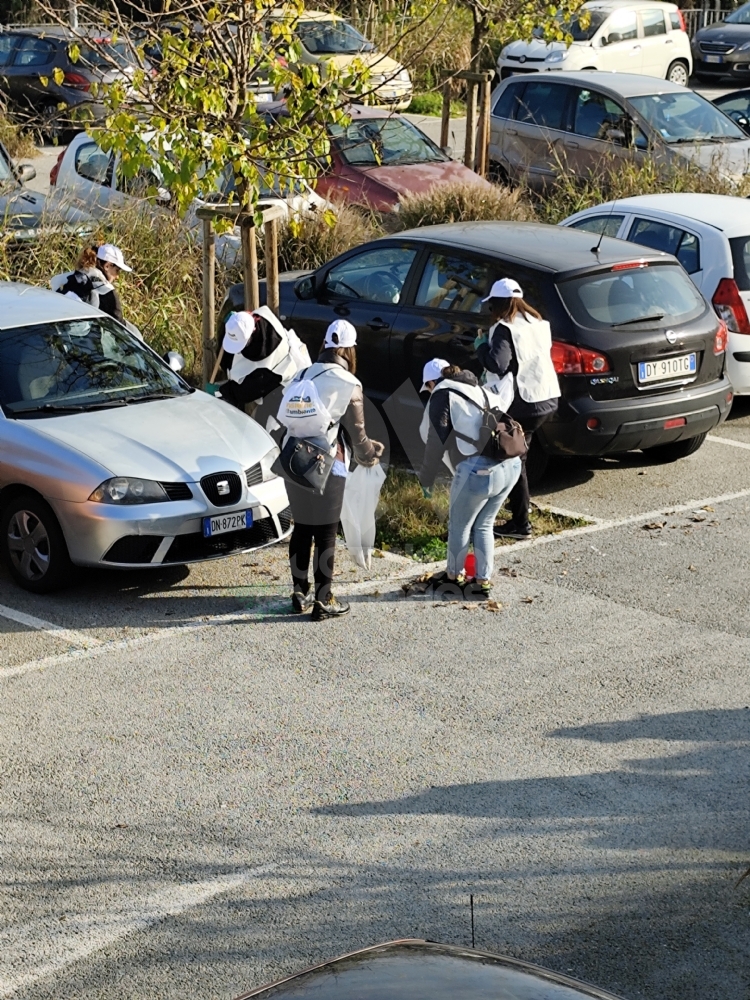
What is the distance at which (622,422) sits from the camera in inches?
398

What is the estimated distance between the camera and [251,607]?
337 inches

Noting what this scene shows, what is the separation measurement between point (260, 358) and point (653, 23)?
23062 millimetres

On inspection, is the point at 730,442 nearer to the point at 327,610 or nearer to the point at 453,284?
the point at 453,284

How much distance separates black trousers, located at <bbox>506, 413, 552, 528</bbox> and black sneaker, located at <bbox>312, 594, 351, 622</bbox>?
5.59 ft

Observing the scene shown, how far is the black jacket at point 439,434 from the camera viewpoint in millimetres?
8242

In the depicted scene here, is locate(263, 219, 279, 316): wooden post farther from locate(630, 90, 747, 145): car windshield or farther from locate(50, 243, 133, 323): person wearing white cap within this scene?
locate(630, 90, 747, 145): car windshield

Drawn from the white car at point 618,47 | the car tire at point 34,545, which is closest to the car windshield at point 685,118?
the white car at point 618,47

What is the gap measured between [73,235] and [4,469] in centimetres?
558

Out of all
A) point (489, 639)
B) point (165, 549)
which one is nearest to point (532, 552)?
point (489, 639)

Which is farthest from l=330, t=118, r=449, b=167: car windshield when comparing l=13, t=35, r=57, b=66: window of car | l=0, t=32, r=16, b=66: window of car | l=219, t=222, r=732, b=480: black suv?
l=0, t=32, r=16, b=66: window of car

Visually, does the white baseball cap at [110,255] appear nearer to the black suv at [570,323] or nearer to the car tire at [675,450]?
the black suv at [570,323]

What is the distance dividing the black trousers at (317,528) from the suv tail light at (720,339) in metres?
3.76

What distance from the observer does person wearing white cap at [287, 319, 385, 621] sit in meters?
8.20

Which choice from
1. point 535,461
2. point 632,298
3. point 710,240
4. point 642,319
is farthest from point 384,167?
point 535,461
